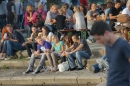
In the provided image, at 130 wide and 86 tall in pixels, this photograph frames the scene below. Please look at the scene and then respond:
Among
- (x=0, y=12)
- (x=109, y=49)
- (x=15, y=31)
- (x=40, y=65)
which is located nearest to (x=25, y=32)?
(x=0, y=12)

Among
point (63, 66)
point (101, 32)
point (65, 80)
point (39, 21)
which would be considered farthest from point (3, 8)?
point (101, 32)

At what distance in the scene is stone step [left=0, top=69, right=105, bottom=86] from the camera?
10.8 m

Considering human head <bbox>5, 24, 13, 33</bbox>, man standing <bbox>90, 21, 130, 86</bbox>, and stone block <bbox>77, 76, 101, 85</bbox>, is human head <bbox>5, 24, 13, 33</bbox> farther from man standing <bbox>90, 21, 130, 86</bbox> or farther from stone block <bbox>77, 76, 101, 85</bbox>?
man standing <bbox>90, 21, 130, 86</bbox>

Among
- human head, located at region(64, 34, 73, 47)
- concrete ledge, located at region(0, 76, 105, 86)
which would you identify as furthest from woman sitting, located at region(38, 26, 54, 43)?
concrete ledge, located at region(0, 76, 105, 86)

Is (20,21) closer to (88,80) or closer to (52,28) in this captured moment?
(52,28)

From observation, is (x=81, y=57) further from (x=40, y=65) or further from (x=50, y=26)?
(x=50, y=26)

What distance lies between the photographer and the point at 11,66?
13.3 m

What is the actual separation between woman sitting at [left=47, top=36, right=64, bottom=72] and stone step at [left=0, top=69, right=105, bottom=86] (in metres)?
0.30

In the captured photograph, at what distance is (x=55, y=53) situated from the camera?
12.4 m

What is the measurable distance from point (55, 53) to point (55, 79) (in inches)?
56.4

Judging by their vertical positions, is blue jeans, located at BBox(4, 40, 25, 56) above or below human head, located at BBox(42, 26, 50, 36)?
below

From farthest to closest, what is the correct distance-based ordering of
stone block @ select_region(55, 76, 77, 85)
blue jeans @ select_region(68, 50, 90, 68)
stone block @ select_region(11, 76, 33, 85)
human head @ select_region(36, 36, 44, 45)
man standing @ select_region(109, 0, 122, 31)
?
man standing @ select_region(109, 0, 122, 31) < human head @ select_region(36, 36, 44, 45) < blue jeans @ select_region(68, 50, 90, 68) < stone block @ select_region(11, 76, 33, 85) < stone block @ select_region(55, 76, 77, 85)

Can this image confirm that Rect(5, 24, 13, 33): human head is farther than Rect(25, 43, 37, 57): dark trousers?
Yes

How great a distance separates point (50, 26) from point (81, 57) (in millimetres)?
2936
